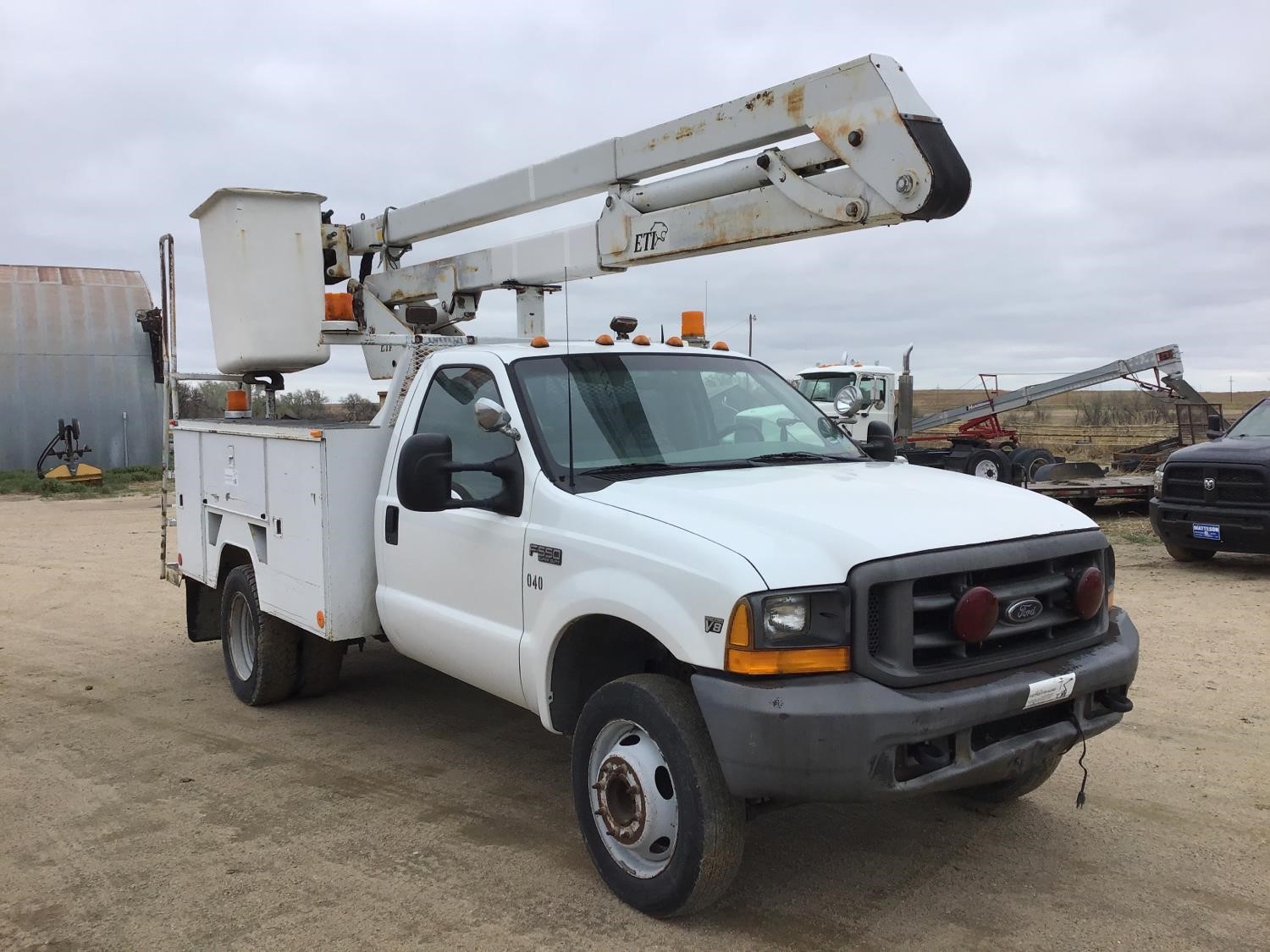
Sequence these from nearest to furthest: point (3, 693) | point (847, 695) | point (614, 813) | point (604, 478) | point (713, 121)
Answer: point (847, 695) < point (614, 813) < point (604, 478) < point (713, 121) < point (3, 693)

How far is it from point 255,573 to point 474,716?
1.51 metres

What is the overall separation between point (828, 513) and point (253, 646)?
13.9 ft

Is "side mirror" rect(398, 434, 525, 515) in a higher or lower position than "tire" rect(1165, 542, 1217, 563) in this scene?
higher

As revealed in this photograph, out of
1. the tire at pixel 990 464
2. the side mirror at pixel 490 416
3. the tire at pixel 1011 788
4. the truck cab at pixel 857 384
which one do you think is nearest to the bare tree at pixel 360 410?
the side mirror at pixel 490 416

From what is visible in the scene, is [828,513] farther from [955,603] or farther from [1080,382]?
[1080,382]

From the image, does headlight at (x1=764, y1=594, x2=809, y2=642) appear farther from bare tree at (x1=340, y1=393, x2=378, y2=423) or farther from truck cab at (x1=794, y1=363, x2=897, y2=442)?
truck cab at (x1=794, y1=363, x2=897, y2=442)

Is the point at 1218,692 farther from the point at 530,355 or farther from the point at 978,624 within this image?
the point at 530,355

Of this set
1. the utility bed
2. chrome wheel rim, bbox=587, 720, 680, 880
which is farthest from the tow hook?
the utility bed

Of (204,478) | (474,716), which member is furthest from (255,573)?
(474,716)

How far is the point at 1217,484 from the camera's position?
10.7 metres

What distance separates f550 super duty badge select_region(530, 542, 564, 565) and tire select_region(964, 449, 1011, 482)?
17.1 m

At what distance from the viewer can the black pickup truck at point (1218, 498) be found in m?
10.3

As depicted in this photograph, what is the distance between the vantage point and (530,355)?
Result: 16.0 ft

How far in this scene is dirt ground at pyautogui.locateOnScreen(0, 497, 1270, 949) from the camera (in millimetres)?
3650
